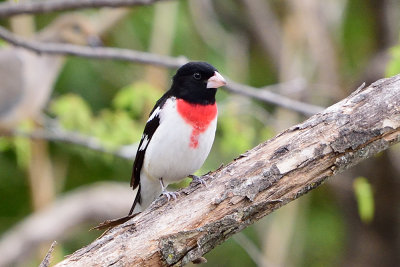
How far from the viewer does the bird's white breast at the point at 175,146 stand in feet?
12.9

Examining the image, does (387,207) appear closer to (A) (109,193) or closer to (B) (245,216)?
(A) (109,193)

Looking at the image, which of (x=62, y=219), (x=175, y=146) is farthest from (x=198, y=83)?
(x=62, y=219)

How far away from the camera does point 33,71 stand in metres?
8.87

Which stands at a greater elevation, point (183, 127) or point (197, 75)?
point (197, 75)

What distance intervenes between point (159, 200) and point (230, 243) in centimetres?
676

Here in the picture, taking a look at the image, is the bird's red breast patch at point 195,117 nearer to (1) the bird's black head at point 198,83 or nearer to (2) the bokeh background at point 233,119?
(1) the bird's black head at point 198,83

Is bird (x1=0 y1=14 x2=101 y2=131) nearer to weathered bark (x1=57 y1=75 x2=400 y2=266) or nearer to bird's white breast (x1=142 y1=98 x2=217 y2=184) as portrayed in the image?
bird's white breast (x1=142 y1=98 x2=217 y2=184)

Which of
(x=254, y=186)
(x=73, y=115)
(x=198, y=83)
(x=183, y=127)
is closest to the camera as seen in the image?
(x=254, y=186)

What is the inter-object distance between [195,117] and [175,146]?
0.20 m

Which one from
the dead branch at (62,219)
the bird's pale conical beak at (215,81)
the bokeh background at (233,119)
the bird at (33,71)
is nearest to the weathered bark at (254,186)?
the bird's pale conical beak at (215,81)

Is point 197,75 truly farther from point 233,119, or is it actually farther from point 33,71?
point 33,71

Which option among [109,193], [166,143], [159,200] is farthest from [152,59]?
[109,193]

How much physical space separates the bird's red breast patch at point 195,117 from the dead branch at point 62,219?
3.55m

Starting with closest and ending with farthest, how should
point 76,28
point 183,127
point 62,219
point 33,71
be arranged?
point 183,127, point 62,219, point 33,71, point 76,28
